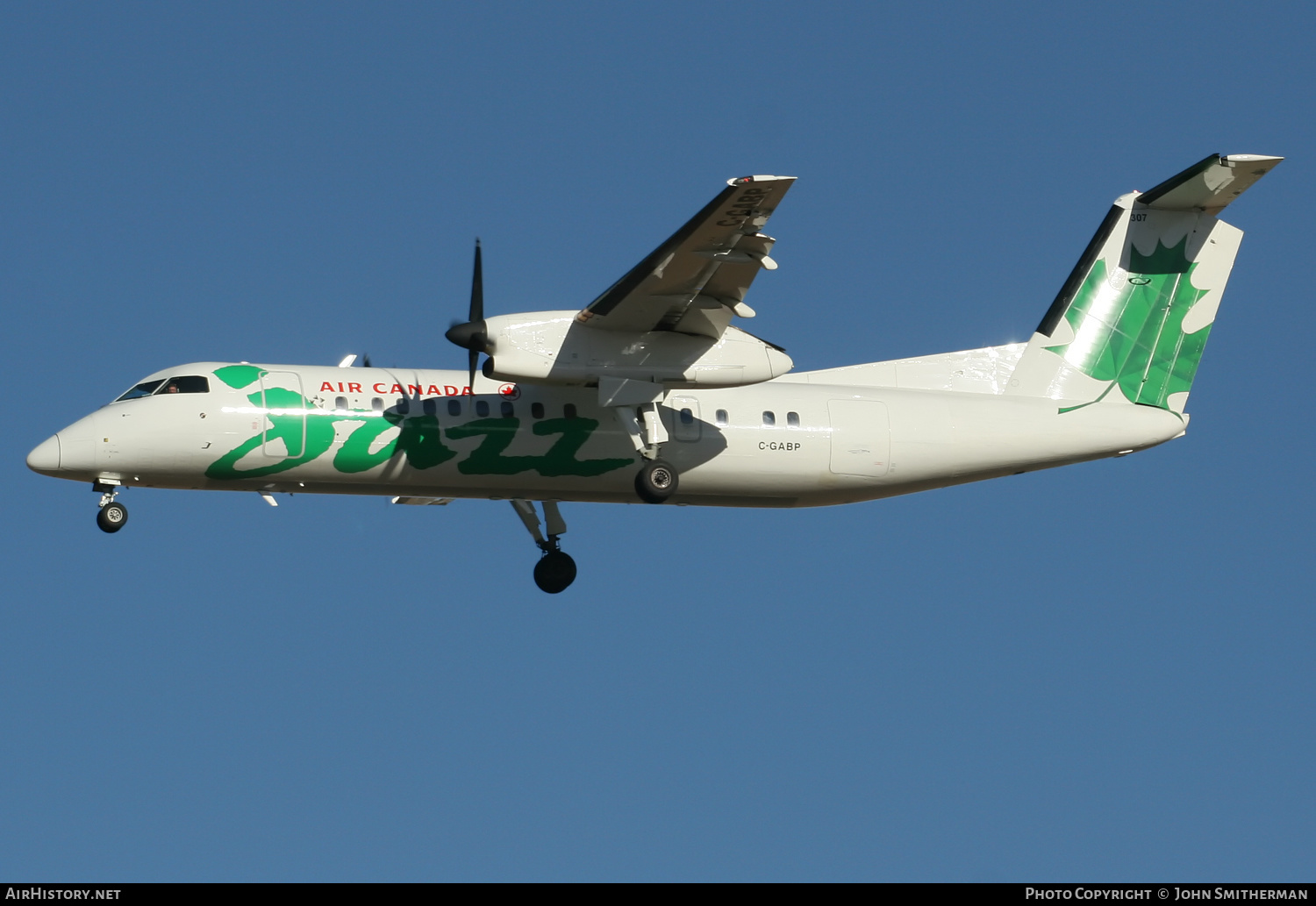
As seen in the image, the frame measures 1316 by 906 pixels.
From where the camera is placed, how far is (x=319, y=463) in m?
17.3

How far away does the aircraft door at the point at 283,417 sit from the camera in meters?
17.1

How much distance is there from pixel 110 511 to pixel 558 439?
15.6ft

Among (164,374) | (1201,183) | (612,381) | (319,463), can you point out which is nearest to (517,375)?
(612,381)

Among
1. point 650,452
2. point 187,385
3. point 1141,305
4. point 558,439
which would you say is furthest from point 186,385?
point 1141,305

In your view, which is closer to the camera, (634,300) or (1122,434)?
(634,300)

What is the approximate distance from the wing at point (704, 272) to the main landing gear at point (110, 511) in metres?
5.19

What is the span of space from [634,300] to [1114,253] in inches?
263

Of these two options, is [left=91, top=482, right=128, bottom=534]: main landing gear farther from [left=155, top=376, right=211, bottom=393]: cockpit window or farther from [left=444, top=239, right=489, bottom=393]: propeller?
[left=444, top=239, right=489, bottom=393]: propeller

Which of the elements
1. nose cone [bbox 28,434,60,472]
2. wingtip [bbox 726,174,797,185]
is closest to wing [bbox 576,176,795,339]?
wingtip [bbox 726,174,797,185]

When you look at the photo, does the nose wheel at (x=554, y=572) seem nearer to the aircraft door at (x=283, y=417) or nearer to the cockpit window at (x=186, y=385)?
the aircraft door at (x=283, y=417)

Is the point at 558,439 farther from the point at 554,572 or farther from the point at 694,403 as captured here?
the point at 554,572

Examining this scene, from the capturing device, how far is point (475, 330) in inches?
662
